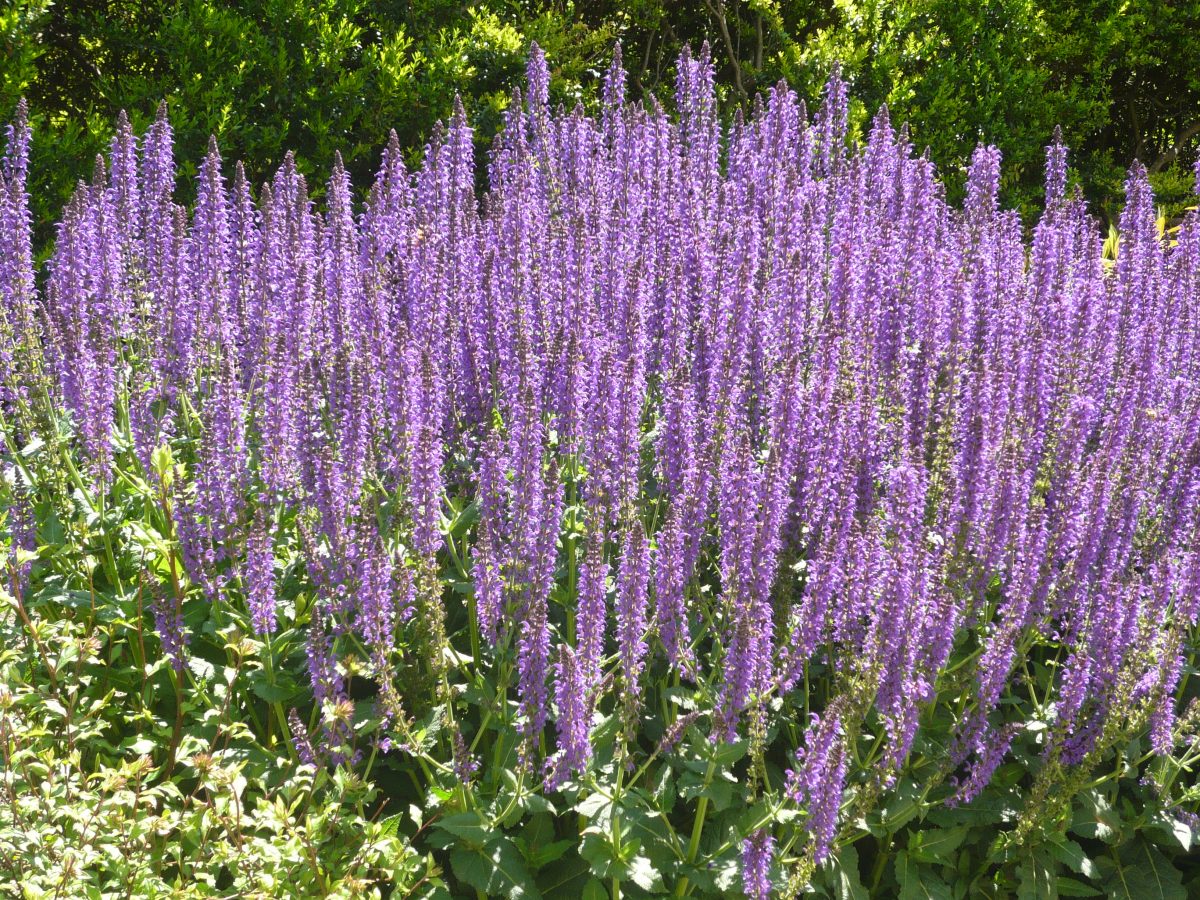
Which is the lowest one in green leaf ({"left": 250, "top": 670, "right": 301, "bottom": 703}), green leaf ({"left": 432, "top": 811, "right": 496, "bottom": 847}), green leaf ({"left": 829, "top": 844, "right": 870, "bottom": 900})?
green leaf ({"left": 829, "top": 844, "right": 870, "bottom": 900})

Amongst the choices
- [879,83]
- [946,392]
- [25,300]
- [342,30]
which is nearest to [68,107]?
[342,30]

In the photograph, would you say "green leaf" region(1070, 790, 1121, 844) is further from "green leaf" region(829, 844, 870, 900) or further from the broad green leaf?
the broad green leaf

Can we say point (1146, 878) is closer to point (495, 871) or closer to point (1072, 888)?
point (1072, 888)

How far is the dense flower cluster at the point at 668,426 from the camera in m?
3.54

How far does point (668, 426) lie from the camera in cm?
405

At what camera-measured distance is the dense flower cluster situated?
3.54 m

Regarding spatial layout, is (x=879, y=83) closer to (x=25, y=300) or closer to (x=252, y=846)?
(x=25, y=300)

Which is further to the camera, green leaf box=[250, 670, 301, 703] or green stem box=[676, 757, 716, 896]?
green leaf box=[250, 670, 301, 703]

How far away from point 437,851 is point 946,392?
8.61ft

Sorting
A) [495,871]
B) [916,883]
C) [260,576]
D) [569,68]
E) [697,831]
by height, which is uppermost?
[569,68]

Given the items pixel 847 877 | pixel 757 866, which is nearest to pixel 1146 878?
pixel 847 877

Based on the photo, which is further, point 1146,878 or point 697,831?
point 1146,878

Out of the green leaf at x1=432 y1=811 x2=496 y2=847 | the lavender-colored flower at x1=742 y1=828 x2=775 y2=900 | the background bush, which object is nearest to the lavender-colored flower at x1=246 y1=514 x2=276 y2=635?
the green leaf at x1=432 y1=811 x2=496 y2=847

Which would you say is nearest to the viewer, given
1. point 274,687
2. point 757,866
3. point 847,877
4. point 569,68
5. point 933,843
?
point 757,866
